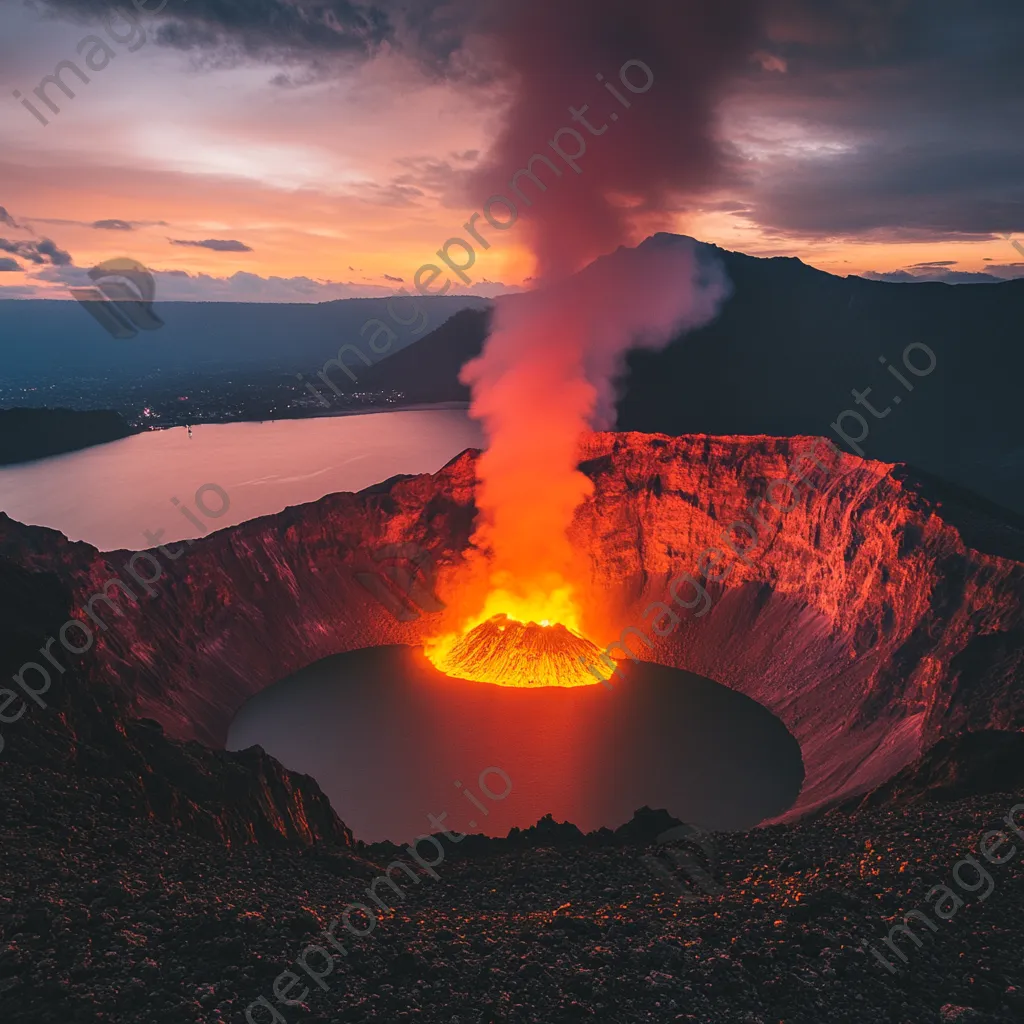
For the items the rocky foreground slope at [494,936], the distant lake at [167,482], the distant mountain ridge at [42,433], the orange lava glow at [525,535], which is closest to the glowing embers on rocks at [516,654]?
the orange lava glow at [525,535]

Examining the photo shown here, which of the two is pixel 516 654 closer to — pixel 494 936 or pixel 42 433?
pixel 494 936

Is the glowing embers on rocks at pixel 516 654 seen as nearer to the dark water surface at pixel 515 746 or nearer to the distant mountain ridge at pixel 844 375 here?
the dark water surface at pixel 515 746

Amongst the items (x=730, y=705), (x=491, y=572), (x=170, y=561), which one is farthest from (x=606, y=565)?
(x=170, y=561)

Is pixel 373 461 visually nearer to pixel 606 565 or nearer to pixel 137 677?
pixel 606 565

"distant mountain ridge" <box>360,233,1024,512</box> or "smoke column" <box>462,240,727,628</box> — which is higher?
"distant mountain ridge" <box>360,233,1024,512</box>

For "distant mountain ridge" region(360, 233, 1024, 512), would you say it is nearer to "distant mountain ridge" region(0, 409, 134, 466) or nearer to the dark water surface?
the dark water surface

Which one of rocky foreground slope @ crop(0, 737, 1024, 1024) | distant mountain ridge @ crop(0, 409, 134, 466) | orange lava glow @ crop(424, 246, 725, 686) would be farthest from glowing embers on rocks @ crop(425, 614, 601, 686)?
distant mountain ridge @ crop(0, 409, 134, 466)

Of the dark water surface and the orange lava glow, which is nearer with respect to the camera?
the dark water surface
